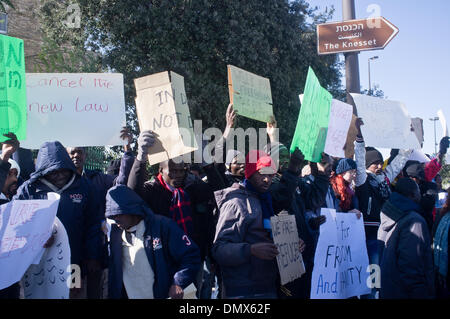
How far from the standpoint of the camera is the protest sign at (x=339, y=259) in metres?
4.07

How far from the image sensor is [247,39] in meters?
11.3

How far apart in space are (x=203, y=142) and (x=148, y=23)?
7.14 m

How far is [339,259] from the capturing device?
4316 millimetres

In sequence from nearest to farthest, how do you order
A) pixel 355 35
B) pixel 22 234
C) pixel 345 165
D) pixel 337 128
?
pixel 22 234
pixel 337 128
pixel 345 165
pixel 355 35

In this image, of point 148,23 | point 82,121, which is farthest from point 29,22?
point 82,121

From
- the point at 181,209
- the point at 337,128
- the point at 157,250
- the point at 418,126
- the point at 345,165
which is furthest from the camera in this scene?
the point at 418,126

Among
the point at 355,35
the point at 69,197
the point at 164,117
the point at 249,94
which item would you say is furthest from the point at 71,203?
the point at 355,35

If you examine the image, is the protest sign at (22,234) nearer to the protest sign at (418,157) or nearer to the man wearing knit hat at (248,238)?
the man wearing knit hat at (248,238)

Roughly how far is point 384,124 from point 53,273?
3.84m

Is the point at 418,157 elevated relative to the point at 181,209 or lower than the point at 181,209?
elevated

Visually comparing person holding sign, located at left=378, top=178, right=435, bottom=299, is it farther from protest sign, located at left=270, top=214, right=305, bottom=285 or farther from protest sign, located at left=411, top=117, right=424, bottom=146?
protest sign, located at left=411, top=117, right=424, bottom=146

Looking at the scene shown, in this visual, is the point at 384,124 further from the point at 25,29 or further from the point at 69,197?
the point at 25,29

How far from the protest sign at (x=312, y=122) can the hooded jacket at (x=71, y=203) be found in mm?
1704
